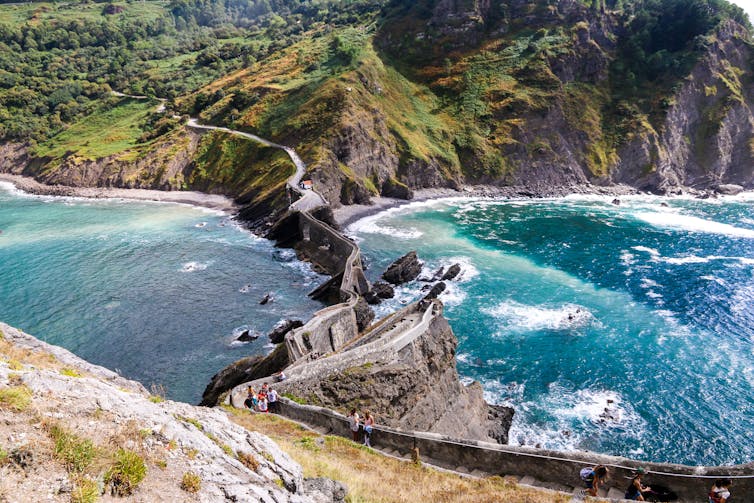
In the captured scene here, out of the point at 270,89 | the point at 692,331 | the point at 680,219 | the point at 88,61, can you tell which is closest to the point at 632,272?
the point at 692,331

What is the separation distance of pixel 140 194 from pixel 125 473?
336 ft

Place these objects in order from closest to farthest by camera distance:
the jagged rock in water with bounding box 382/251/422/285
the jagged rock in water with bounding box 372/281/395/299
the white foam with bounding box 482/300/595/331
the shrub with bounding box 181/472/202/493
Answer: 1. the shrub with bounding box 181/472/202/493
2. the white foam with bounding box 482/300/595/331
3. the jagged rock in water with bounding box 372/281/395/299
4. the jagged rock in water with bounding box 382/251/422/285

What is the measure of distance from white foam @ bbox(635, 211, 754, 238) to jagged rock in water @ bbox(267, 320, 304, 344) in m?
73.5

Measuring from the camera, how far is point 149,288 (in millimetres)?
56625

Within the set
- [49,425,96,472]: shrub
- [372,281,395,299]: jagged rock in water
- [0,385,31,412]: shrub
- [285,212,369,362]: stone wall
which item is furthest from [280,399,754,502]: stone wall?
[372,281,395,299]: jagged rock in water

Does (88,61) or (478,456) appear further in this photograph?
(88,61)

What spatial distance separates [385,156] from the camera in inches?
4023

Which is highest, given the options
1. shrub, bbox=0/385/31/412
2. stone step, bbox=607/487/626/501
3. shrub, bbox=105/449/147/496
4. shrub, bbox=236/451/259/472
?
shrub, bbox=0/385/31/412

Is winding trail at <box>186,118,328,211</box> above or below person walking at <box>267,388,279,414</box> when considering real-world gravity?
above

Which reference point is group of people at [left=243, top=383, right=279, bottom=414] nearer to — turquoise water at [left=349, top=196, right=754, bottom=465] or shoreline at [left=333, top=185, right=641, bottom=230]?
turquoise water at [left=349, top=196, right=754, bottom=465]

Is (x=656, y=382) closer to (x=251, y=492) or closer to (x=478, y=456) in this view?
(x=478, y=456)

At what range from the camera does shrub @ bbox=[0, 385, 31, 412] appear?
26.9ft

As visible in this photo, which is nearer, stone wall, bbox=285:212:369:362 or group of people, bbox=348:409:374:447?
group of people, bbox=348:409:374:447

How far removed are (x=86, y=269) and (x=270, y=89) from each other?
69.1 metres
